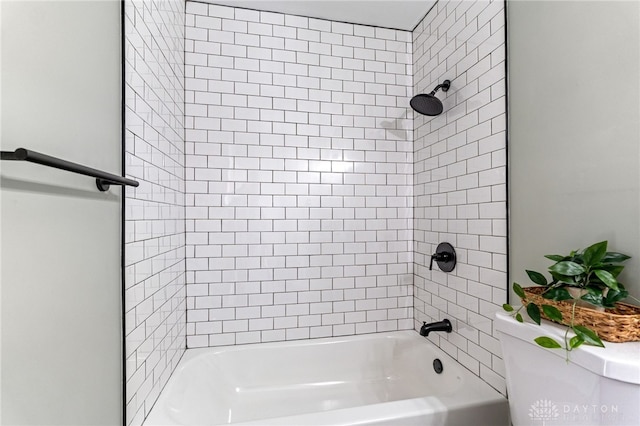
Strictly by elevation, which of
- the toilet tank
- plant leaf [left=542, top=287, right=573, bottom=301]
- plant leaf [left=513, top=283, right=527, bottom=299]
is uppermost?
plant leaf [left=542, top=287, right=573, bottom=301]

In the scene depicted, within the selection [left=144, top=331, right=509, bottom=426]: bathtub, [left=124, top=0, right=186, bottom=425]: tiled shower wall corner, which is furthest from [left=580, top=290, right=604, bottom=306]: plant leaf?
[left=124, top=0, right=186, bottom=425]: tiled shower wall corner

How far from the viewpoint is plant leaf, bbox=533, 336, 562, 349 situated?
823mm

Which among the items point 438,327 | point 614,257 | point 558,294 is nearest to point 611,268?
point 614,257

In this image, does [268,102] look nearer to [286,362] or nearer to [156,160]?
[156,160]

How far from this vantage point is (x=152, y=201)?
1311 millimetres

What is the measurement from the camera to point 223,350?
188 centimetres

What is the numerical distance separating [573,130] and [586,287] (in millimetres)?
535

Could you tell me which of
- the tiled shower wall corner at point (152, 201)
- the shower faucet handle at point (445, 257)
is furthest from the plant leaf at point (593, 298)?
the tiled shower wall corner at point (152, 201)

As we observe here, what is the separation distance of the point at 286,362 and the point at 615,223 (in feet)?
5.49

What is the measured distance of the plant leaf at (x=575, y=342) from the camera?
2.57ft

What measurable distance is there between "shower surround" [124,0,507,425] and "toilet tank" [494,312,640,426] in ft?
1.46

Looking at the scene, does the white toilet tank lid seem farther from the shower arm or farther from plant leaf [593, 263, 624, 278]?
the shower arm

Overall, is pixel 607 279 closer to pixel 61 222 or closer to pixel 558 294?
pixel 558 294

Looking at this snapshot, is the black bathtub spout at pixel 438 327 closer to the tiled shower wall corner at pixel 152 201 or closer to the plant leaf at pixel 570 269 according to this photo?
the plant leaf at pixel 570 269
